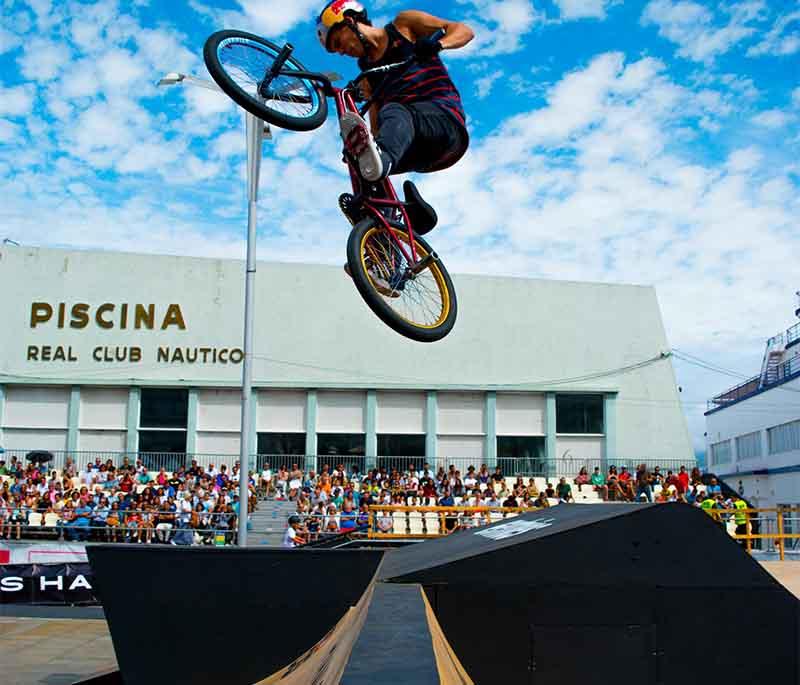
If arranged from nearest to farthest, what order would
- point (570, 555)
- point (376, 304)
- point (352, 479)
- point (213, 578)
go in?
point (570, 555) → point (213, 578) → point (376, 304) → point (352, 479)

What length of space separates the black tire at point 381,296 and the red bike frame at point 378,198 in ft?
0.20

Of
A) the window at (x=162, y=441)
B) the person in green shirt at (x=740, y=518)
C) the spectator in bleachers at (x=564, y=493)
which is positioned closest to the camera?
the person in green shirt at (x=740, y=518)

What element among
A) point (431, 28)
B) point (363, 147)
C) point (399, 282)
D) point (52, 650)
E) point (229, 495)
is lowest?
point (52, 650)

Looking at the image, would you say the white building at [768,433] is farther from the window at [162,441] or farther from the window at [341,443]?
the window at [162,441]

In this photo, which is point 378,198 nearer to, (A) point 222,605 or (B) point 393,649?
(A) point 222,605

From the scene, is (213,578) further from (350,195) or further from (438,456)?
(438,456)

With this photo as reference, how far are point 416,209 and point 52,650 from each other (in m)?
7.68

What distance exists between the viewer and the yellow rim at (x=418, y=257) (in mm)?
6090

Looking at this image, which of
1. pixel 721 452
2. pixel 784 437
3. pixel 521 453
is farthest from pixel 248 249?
pixel 721 452

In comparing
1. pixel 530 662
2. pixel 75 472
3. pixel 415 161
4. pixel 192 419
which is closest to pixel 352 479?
pixel 192 419

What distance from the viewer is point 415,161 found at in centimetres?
659

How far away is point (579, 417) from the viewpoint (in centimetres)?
2914

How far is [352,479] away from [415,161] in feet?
63.1

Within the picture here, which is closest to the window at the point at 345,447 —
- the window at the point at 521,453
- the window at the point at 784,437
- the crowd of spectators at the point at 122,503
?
the crowd of spectators at the point at 122,503
